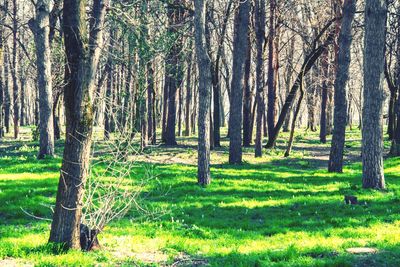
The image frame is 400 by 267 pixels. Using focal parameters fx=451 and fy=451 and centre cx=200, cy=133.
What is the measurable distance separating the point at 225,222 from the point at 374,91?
7218 millimetres

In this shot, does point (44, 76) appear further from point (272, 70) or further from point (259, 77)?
point (272, 70)

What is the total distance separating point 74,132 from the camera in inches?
322

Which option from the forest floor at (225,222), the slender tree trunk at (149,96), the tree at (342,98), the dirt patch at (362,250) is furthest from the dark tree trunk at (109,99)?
the tree at (342,98)

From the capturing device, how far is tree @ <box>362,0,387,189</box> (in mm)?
14922

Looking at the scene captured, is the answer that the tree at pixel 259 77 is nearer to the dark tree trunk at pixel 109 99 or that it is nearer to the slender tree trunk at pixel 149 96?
the slender tree trunk at pixel 149 96

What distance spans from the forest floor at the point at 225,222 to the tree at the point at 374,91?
0.75m

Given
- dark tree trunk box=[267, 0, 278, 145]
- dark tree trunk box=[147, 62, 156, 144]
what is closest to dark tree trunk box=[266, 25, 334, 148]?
dark tree trunk box=[267, 0, 278, 145]

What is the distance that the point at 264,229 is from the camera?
1112 cm

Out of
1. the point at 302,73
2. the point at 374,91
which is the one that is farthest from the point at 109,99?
the point at 302,73

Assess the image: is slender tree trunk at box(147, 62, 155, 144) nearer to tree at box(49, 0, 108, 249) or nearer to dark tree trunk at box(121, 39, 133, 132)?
dark tree trunk at box(121, 39, 133, 132)

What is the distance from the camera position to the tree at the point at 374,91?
1492 cm

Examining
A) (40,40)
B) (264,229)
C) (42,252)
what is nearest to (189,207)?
(264,229)

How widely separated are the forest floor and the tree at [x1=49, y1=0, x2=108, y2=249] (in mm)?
456

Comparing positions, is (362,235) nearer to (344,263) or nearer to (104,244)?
(344,263)
